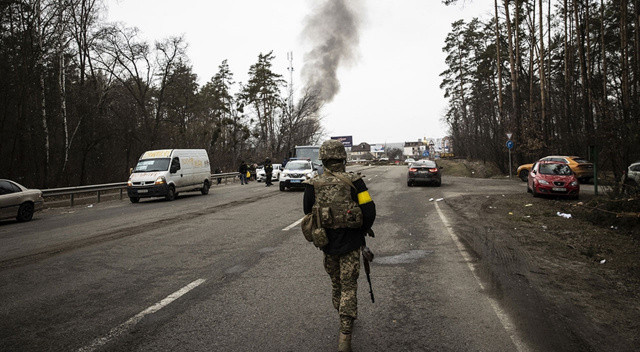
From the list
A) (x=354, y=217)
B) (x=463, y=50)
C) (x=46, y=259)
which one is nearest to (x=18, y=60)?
(x=46, y=259)

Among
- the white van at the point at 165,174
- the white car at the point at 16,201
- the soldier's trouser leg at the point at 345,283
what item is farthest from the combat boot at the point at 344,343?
the white van at the point at 165,174

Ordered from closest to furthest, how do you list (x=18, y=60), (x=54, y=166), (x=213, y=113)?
1. (x=18, y=60)
2. (x=54, y=166)
3. (x=213, y=113)

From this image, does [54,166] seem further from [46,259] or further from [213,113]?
[213,113]

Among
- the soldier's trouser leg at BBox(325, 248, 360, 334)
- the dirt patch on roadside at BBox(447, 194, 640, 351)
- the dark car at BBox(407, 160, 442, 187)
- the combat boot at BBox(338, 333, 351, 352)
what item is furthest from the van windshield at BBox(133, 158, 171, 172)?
the combat boot at BBox(338, 333, 351, 352)

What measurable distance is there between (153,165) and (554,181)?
54.6ft

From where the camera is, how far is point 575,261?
621 centimetres

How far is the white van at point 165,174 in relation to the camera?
669 inches

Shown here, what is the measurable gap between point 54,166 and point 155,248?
20.2m

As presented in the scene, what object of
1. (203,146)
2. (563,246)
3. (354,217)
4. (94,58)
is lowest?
(563,246)

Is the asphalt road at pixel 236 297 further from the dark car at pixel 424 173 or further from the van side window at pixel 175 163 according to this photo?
the dark car at pixel 424 173

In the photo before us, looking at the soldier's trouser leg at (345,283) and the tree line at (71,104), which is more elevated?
the tree line at (71,104)

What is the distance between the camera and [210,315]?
156 inches

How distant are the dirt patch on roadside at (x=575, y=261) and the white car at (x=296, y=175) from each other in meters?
9.64

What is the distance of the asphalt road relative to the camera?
3416 mm
